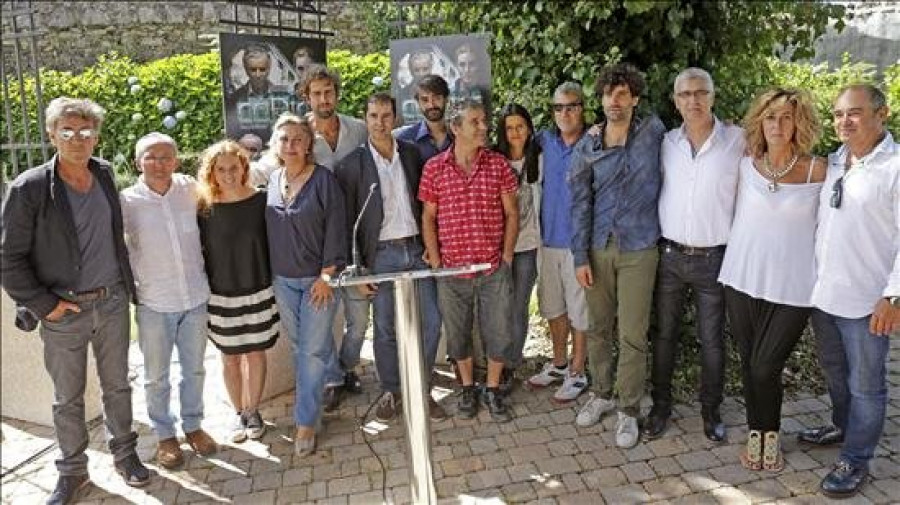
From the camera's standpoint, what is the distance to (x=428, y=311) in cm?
423

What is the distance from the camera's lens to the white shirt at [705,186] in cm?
343

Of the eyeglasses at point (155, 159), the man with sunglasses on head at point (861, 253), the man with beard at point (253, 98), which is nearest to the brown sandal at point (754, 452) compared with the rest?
the man with sunglasses on head at point (861, 253)

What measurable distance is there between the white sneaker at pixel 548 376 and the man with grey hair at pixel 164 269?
79.2 inches

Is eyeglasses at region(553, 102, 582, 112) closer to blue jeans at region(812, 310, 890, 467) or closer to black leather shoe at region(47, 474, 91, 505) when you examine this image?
blue jeans at region(812, 310, 890, 467)

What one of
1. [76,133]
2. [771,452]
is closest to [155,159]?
[76,133]

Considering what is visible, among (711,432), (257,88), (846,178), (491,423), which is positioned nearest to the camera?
(846,178)

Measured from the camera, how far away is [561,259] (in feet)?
14.0

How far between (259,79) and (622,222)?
106 inches

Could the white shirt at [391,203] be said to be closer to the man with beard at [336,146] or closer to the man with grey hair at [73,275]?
the man with beard at [336,146]

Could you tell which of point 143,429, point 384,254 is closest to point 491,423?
point 384,254

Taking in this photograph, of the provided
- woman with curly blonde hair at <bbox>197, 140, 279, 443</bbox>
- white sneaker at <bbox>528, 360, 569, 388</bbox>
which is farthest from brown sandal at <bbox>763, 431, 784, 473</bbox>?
woman with curly blonde hair at <bbox>197, 140, 279, 443</bbox>

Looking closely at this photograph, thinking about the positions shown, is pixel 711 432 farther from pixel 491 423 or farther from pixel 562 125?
pixel 562 125

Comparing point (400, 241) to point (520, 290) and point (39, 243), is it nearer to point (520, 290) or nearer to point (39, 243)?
point (520, 290)

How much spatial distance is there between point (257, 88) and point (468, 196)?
6.35 feet
